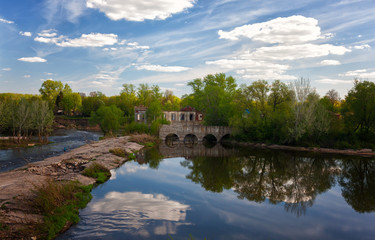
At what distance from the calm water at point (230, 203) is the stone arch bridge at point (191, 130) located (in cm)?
2561

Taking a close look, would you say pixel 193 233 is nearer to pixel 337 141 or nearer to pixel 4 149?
pixel 4 149

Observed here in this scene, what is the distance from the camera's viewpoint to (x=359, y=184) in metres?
25.0

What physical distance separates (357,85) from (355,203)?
122 ft

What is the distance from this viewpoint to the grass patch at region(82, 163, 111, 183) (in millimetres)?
21975

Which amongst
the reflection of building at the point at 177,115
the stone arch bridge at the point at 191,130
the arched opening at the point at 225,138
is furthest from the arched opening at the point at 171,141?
the arched opening at the point at 225,138

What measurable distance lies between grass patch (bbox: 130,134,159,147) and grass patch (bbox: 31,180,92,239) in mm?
32722

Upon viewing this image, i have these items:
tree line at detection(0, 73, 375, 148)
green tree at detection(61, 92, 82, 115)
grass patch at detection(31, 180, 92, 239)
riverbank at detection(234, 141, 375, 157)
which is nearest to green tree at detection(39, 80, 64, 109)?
green tree at detection(61, 92, 82, 115)

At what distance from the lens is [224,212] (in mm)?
16469

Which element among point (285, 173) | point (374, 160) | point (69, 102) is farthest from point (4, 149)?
point (69, 102)

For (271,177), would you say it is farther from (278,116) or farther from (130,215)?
(278,116)

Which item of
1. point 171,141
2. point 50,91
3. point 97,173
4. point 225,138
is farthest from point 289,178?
point 50,91

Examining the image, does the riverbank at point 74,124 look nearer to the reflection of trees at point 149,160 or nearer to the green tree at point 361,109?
the reflection of trees at point 149,160

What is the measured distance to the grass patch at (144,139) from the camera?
49.2 meters

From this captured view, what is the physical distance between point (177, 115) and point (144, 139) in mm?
25481
